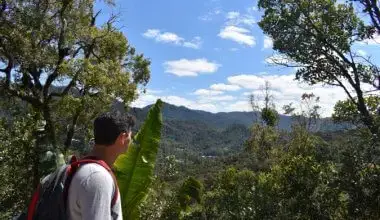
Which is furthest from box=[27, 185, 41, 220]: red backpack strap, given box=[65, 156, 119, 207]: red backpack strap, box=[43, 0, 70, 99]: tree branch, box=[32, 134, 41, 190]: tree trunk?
box=[43, 0, 70, 99]: tree branch

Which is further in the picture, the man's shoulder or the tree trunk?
the tree trunk

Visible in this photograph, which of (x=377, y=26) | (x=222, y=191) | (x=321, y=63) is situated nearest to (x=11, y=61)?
(x=222, y=191)

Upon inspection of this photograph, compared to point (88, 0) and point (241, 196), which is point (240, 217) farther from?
point (88, 0)

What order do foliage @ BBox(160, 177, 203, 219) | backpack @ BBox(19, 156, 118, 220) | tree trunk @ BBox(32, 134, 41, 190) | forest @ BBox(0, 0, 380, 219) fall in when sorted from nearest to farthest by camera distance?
backpack @ BBox(19, 156, 118, 220) → forest @ BBox(0, 0, 380, 219) → foliage @ BBox(160, 177, 203, 219) → tree trunk @ BBox(32, 134, 41, 190)

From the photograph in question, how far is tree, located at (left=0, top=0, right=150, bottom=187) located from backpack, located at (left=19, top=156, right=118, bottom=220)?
36.0 ft

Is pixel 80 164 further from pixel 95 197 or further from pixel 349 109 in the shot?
pixel 349 109

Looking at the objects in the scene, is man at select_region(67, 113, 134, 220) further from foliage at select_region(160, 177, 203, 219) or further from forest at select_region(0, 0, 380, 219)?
foliage at select_region(160, 177, 203, 219)

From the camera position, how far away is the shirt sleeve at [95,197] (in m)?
2.09

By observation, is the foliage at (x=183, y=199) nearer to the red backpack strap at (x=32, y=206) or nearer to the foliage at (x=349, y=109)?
the foliage at (x=349, y=109)

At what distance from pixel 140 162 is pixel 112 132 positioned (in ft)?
10.4

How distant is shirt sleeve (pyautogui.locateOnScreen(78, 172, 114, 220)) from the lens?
209 centimetres

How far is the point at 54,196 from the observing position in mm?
2084

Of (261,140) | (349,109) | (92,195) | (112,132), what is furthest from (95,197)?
(261,140)

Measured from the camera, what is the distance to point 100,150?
2.38 metres
